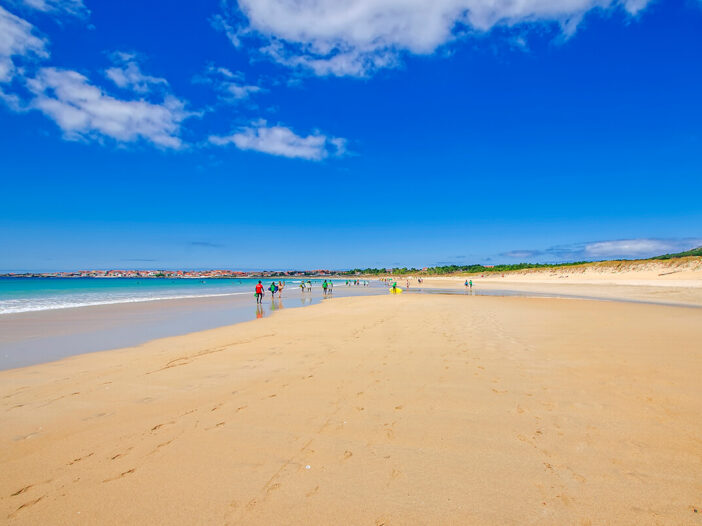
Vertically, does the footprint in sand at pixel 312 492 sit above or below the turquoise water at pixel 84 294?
below

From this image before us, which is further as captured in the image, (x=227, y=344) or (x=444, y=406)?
(x=227, y=344)

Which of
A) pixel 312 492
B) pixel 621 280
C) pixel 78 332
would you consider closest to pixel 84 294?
pixel 78 332

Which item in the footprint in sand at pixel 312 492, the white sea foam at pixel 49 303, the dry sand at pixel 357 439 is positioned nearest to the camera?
the dry sand at pixel 357 439

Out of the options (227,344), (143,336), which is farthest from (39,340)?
(227,344)

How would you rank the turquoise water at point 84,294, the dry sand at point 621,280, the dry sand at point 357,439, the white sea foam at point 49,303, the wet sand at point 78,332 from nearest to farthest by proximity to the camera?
the dry sand at point 357,439 → the wet sand at point 78,332 → the white sea foam at point 49,303 → the turquoise water at point 84,294 → the dry sand at point 621,280

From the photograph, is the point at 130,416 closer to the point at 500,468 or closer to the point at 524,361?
the point at 500,468

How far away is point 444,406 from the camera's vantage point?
5.10 m

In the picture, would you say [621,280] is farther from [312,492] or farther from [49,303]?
[49,303]

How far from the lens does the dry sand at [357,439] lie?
293cm

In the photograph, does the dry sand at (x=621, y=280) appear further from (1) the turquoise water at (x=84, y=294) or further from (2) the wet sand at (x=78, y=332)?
(1) the turquoise water at (x=84, y=294)

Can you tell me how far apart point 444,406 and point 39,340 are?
44.5 feet

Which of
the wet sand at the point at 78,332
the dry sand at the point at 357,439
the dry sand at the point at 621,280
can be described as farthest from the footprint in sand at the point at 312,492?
the dry sand at the point at 621,280

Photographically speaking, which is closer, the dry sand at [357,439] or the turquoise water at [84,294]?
the dry sand at [357,439]

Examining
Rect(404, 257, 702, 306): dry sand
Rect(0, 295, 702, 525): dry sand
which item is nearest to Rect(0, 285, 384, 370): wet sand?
Rect(0, 295, 702, 525): dry sand
